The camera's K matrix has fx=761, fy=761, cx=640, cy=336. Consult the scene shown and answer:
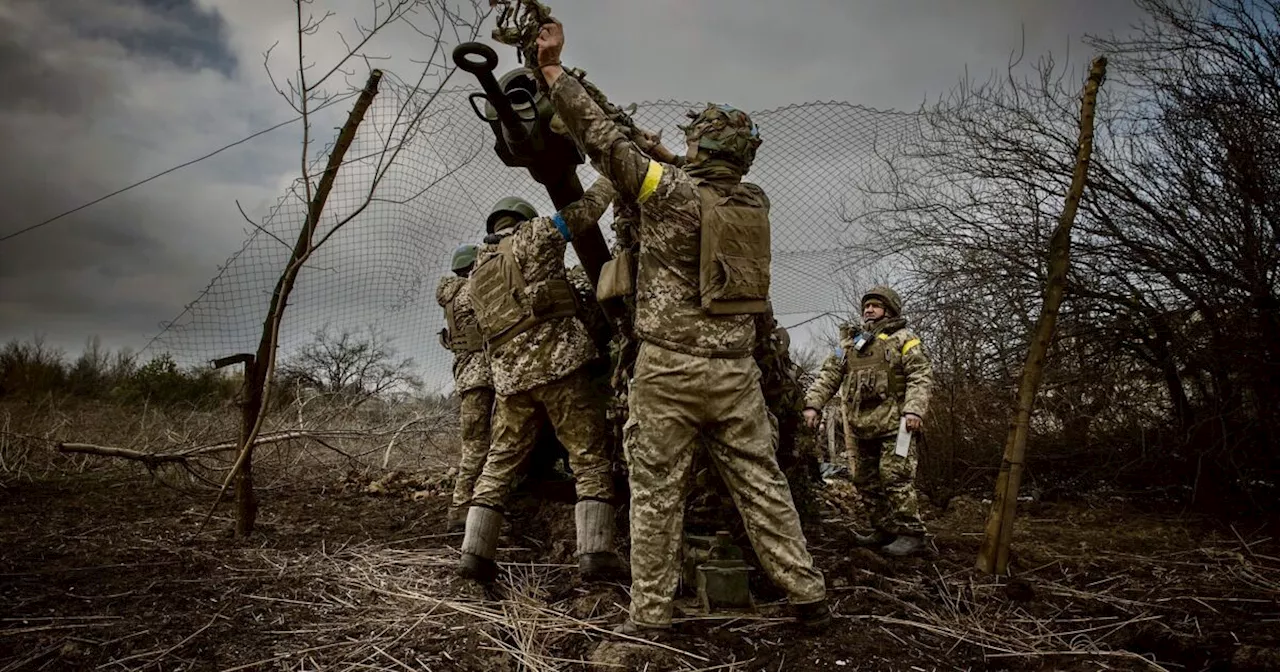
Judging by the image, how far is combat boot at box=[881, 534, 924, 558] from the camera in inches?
201

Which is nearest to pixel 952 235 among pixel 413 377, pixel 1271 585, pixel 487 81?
pixel 1271 585

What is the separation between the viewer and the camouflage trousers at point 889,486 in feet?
17.1

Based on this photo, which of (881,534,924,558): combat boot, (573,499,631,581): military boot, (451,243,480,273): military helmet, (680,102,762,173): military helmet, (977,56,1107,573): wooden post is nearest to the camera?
(680,102,762,173): military helmet

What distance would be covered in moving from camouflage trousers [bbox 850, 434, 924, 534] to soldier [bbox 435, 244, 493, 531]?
2.78 m

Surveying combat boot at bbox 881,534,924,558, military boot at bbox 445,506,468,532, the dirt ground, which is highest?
military boot at bbox 445,506,468,532

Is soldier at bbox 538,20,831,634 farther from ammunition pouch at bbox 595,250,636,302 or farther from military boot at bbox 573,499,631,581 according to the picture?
military boot at bbox 573,499,631,581

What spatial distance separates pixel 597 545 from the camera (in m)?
4.14

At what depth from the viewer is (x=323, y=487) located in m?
7.42

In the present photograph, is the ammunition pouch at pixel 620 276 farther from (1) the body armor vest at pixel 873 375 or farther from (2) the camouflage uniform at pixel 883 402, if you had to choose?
(1) the body armor vest at pixel 873 375

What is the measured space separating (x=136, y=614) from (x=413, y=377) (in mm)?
5257

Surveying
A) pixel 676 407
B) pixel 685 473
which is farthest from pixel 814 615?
pixel 676 407

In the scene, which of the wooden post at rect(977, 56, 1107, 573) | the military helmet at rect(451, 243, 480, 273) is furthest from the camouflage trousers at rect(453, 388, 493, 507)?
the wooden post at rect(977, 56, 1107, 573)

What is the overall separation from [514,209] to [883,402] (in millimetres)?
3005

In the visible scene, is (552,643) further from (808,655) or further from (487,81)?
(487,81)
